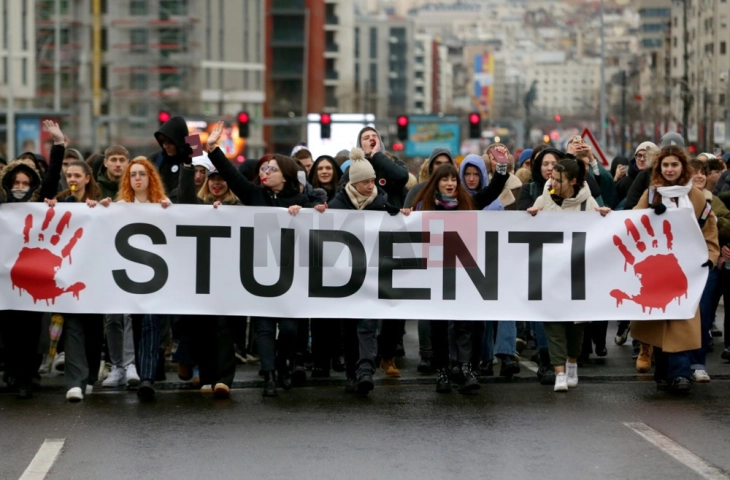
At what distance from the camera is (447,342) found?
36.6 feet

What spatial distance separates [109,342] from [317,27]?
10446cm

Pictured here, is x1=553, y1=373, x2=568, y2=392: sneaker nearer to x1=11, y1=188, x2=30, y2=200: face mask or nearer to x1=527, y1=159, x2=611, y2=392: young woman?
x1=527, y1=159, x2=611, y2=392: young woman

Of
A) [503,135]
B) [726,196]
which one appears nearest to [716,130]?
[726,196]

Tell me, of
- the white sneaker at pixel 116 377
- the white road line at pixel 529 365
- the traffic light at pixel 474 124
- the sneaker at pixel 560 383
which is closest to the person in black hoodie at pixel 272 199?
the white sneaker at pixel 116 377

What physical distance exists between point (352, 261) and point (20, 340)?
2704 mm

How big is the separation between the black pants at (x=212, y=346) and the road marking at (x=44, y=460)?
2049mm

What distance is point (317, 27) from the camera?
375 feet

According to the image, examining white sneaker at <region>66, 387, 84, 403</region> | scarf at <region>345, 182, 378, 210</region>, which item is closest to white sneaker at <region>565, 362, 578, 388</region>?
scarf at <region>345, 182, 378, 210</region>

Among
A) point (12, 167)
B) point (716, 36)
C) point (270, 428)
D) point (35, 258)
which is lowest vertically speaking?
point (270, 428)

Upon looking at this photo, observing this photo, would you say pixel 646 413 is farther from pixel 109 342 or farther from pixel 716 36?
pixel 716 36

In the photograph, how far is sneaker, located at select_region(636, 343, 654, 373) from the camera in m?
11.8

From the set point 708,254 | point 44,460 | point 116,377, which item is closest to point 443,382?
point 708,254

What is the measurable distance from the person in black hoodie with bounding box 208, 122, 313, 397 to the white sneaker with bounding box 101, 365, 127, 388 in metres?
1.21

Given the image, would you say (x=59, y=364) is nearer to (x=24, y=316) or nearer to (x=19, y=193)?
(x=24, y=316)
